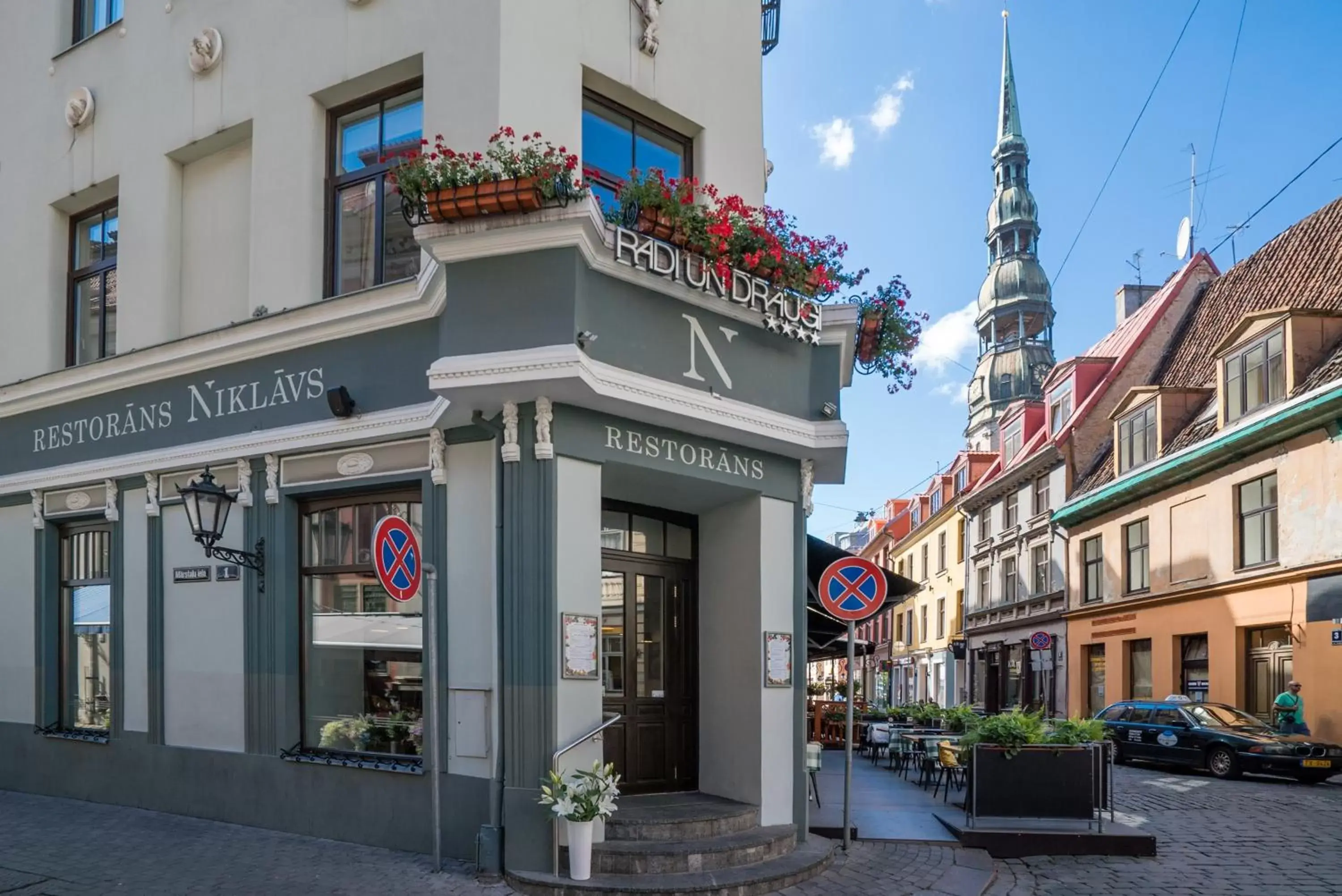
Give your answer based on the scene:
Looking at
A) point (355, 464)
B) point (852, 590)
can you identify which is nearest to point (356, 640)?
point (355, 464)

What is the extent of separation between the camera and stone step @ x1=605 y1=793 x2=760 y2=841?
32.3 ft

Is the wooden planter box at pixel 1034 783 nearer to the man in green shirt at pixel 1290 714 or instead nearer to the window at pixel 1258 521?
the man in green shirt at pixel 1290 714

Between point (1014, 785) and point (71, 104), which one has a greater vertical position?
point (71, 104)

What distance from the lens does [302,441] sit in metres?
11.3

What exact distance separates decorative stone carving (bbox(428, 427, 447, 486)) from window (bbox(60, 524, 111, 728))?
5.29 metres

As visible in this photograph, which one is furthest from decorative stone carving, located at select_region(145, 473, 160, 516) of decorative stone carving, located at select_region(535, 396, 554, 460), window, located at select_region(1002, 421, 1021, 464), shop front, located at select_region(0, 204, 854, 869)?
window, located at select_region(1002, 421, 1021, 464)

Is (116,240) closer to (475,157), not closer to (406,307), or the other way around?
(406,307)

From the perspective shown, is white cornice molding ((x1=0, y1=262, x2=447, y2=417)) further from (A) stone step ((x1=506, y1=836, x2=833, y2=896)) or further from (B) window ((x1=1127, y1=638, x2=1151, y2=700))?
(B) window ((x1=1127, y1=638, x2=1151, y2=700))

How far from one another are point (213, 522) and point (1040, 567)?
110ft

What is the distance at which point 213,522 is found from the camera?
37.1ft

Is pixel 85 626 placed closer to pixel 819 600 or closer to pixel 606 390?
pixel 606 390

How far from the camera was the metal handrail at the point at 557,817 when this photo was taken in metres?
9.16

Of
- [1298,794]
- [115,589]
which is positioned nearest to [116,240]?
[115,589]

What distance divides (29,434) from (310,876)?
8012 millimetres
